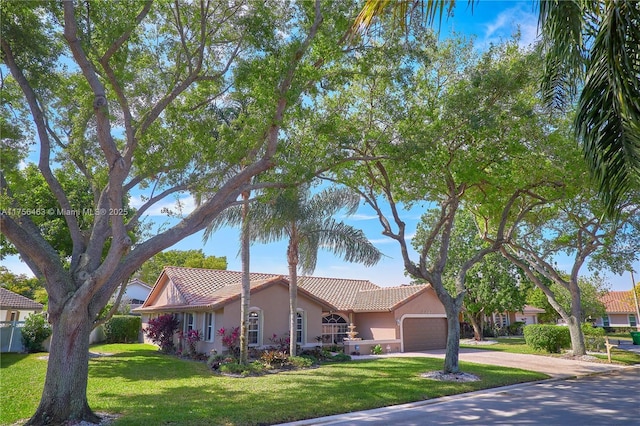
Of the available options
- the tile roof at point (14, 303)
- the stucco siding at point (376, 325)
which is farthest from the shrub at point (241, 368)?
the tile roof at point (14, 303)

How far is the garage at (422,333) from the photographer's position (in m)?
26.4

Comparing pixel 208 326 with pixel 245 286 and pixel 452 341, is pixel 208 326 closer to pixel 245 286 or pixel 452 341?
pixel 245 286

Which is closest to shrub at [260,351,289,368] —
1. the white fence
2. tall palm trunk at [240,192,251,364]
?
tall palm trunk at [240,192,251,364]

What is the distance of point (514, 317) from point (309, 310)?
31898 millimetres

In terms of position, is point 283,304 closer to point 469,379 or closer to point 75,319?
point 469,379

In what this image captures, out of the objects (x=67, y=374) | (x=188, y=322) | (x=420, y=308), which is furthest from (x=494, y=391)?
(x=188, y=322)

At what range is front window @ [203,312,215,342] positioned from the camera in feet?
69.5

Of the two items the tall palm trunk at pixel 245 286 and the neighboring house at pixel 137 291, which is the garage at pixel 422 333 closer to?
the tall palm trunk at pixel 245 286

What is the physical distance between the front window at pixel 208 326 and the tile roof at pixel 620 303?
51703mm

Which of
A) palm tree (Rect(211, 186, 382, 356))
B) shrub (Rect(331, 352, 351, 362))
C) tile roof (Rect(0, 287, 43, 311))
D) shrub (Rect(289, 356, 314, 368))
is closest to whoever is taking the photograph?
shrub (Rect(289, 356, 314, 368))

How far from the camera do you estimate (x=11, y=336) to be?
22.0 m

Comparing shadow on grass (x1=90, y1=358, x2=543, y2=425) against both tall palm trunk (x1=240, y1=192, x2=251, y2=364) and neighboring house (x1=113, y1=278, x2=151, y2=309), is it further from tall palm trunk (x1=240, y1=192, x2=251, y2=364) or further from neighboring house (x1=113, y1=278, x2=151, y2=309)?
neighboring house (x1=113, y1=278, x2=151, y2=309)

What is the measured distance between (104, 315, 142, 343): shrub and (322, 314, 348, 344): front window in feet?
45.0

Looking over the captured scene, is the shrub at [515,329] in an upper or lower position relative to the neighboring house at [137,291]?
lower
